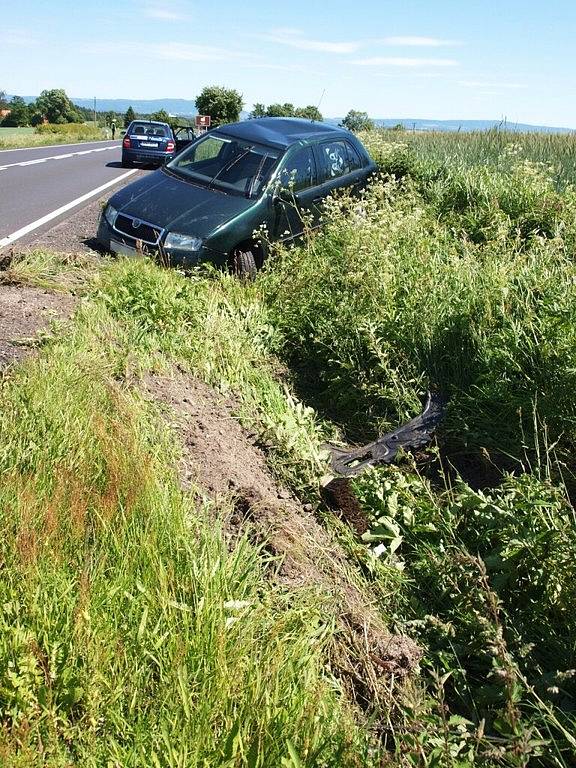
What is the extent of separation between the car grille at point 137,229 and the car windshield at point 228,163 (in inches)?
44.9

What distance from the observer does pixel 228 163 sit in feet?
27.6

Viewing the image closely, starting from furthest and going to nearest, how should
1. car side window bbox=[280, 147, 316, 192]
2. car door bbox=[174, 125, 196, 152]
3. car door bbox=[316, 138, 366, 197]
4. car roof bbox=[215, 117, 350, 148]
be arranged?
car door bbox=[174, 125, 196, 152] < car door bbox=[316, 138, 366, 197] < car roof bbox=[215, 117, 350, 148] < car side window bbox=[280, 147, 316, 192]

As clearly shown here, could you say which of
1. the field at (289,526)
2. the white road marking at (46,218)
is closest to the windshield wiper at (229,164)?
the field at (289,526)

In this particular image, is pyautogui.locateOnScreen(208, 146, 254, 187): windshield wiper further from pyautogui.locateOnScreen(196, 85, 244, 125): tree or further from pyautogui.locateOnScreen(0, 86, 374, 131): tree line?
pyautogui.locateOnScreen(196, 85, 244, 125): tree

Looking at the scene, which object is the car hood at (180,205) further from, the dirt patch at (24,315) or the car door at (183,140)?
the car door at (183,140)

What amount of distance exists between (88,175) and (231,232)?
12958 millimetres

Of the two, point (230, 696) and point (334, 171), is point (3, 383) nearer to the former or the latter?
point (230, 696)

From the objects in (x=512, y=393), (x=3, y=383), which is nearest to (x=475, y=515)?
(x=512, y=393)

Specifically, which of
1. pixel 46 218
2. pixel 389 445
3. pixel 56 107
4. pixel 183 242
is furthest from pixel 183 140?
pixel 56 107

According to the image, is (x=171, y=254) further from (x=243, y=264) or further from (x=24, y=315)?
(x=24, y=315)

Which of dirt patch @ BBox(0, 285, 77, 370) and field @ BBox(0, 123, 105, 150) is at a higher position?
field @ BBox(0, 123, 105, 150)

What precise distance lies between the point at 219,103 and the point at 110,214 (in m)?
49.6

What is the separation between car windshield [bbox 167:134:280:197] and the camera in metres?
8.07

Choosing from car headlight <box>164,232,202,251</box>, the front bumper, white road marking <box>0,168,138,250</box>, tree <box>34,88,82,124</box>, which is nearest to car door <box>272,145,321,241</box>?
the front bumper
